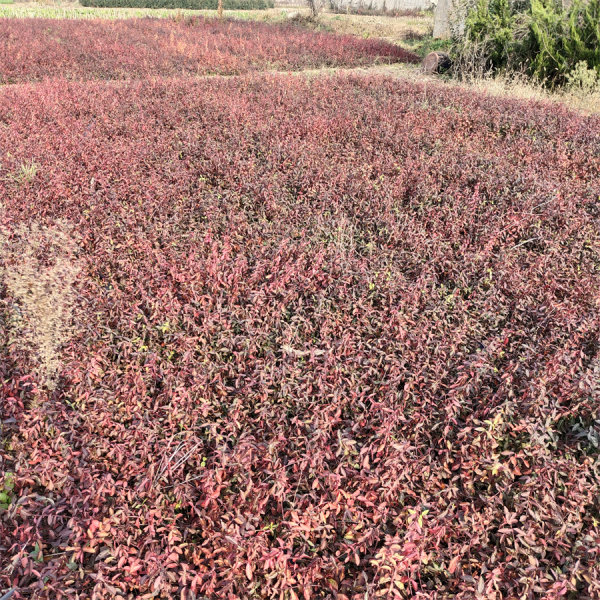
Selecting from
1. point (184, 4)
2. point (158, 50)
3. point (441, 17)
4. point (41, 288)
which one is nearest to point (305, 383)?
point (41, 288)

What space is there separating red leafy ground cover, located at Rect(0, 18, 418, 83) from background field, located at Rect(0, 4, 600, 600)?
8.72m

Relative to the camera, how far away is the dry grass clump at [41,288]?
3207 millimetres

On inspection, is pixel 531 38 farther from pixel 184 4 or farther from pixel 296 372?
pixel 184 4

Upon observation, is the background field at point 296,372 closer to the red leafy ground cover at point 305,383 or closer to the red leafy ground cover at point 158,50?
the red leafy ground cover at point 305,383

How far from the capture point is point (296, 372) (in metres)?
2.90

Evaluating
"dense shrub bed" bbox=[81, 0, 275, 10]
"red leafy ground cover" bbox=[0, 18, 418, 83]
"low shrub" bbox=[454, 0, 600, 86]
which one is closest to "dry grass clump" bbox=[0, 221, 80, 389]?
"red leafy ground cover" bbox=[0, 18, 418, 83]

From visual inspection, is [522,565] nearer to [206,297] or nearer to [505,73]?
[206,297]

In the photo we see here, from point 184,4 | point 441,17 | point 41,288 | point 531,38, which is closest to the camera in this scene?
point 41,288

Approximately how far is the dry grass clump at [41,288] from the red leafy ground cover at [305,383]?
55 mm

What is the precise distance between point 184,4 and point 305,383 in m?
55.6

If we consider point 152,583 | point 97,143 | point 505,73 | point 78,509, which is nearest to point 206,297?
point 78,509

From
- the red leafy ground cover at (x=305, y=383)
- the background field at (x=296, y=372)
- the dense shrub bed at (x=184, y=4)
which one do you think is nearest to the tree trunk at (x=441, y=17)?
the background field at (x=296, y=372)

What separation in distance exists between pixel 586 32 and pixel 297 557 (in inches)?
541

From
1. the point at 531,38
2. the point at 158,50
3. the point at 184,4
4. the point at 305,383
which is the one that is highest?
the point at 184,4
